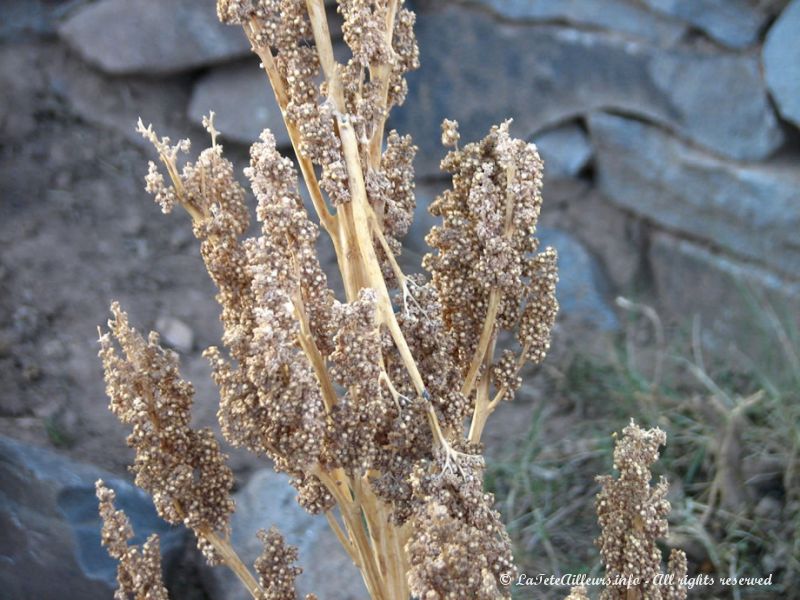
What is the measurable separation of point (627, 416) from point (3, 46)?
227cm

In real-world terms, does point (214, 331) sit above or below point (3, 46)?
below

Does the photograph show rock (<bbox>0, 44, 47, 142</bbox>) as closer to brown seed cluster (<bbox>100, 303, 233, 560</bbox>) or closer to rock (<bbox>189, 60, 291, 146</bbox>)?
rock (<bbox>189, 60, 291, 146</bbox>)

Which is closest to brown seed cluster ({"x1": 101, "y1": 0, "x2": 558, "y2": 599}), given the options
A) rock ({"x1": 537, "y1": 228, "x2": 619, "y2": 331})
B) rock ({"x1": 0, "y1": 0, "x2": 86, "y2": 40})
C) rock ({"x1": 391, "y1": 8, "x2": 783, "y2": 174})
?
rock ({"x1": 391, "y1": 8, "x2": 783, "y2": 174})

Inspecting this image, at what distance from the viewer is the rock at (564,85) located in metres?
2.52

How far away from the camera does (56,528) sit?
176cm

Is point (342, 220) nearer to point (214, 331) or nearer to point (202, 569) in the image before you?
point (202, 569)

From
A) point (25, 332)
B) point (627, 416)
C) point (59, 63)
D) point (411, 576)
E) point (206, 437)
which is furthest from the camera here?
point (59, 63)

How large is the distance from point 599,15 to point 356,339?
1949mm

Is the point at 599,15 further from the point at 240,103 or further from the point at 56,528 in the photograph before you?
the point at 56,528

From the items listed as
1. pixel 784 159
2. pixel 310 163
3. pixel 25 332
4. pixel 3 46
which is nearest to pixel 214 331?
pixel 25 332

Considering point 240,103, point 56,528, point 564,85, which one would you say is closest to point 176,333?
point 240,103

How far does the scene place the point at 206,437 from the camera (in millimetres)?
1153

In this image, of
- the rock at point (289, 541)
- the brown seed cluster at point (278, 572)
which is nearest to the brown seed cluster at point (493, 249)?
the brown seed cluster at point (278, 572)

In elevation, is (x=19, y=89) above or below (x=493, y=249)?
above
